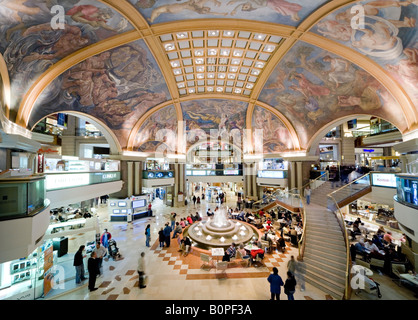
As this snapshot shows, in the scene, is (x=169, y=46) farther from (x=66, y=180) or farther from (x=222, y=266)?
(x=222, y=266)

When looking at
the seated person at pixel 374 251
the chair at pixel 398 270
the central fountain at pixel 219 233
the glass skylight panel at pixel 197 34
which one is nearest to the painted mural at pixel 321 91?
the glass skylight panel at pixel 197 34

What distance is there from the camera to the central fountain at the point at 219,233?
1030cm

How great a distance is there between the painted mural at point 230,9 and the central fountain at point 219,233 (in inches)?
482

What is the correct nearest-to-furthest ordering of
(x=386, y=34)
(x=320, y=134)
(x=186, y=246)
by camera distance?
(x=386, y=34), (x=186, y=246), (x=320, y=134)

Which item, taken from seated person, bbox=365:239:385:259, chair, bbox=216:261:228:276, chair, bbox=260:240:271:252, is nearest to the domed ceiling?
seated person, bbox=365:239:385:259

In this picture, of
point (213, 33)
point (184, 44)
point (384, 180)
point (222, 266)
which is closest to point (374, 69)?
point (384, 180)

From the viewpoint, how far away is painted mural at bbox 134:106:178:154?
16.3 meters

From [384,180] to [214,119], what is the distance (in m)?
15.0

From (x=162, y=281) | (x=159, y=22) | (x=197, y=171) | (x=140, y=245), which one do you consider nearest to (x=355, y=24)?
(x=159, y=22)

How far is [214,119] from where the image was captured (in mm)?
19328

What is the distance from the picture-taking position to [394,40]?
6.67 meters

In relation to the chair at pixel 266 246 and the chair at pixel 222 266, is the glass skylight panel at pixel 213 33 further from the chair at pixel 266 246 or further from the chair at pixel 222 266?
the chair at pixel 266 246
